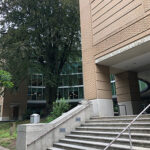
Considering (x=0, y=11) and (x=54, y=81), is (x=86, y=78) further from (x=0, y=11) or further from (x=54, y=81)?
(x=0, y=11)

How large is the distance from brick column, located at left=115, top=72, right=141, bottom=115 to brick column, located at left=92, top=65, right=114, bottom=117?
2672 millimetres

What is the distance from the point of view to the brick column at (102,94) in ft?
33.3

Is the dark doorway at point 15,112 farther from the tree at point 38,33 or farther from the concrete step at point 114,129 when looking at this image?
the concrete step at point 114,129

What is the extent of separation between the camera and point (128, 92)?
13.1 meters

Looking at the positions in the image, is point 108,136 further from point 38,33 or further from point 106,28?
point 38,33

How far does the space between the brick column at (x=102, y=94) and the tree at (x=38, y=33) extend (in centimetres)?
950

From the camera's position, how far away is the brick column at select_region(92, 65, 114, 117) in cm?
1014

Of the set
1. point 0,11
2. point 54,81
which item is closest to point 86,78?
point 54,81

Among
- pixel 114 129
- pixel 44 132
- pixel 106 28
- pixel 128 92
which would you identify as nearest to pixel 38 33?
pixel 106 28

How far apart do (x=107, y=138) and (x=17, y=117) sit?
29391mm

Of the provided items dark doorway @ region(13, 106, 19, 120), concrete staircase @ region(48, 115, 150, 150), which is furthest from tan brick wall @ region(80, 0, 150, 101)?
dark doorway @ region(13, 106, 19, 120)

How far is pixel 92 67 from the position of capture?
10.9 m

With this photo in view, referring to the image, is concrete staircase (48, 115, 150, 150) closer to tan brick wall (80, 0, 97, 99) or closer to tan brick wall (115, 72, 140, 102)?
tan brick wall (80, 0, 97, 99)

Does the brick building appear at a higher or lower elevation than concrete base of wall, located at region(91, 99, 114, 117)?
higher
